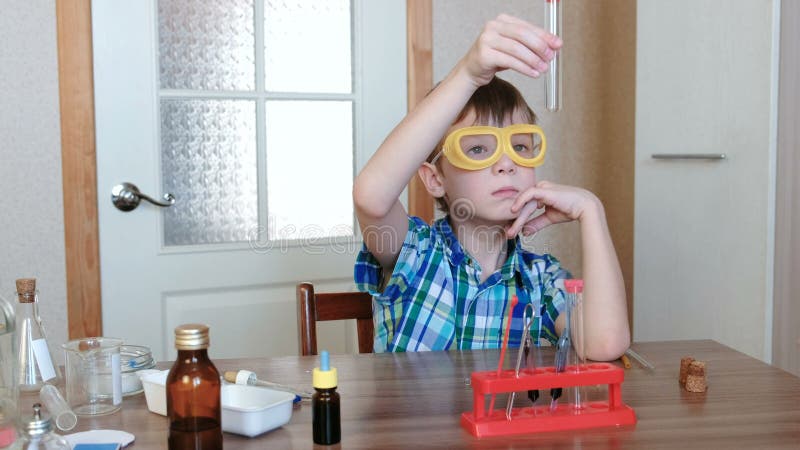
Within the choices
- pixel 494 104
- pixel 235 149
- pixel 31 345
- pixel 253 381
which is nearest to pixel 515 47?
pixel 494 104

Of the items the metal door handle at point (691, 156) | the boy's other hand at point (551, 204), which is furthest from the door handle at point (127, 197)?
the metal door handle at point (691, 156)

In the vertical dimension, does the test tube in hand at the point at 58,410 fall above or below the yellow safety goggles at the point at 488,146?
below

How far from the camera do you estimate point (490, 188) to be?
1.56 meters

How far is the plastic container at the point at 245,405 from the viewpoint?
102cm

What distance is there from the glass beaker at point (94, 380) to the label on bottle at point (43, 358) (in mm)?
99

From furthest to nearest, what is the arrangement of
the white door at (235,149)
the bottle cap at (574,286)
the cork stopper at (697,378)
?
the white door at (235,149) → the cork stopper at (697,378) → the bottle cap at (574,286)

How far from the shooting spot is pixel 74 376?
1.18 metres

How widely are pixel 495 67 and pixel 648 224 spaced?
6.13 feet

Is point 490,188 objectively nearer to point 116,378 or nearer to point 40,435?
point 116,378

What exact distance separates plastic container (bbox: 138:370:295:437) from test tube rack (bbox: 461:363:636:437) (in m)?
0.23

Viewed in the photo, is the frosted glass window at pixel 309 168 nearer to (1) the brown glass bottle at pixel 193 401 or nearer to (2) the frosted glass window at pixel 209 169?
(2) the frosted glass window at pixel 209 169

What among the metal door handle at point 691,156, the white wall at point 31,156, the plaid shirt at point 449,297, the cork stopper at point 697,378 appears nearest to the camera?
the cork stopper at point 697,378

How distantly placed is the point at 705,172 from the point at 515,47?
171 centimetres

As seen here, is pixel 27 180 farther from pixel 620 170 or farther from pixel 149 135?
pixel 620 170
